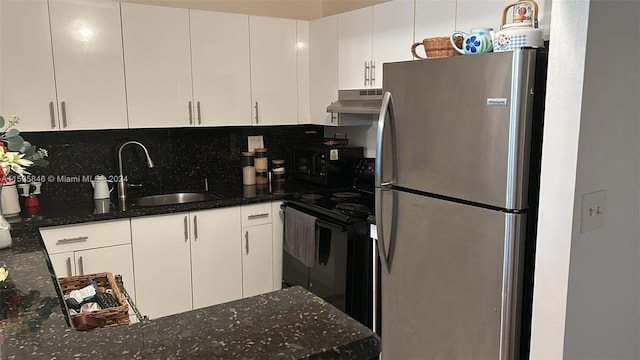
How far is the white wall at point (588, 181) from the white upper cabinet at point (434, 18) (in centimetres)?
93

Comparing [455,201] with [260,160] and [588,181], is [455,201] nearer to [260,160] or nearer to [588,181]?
[588,181]

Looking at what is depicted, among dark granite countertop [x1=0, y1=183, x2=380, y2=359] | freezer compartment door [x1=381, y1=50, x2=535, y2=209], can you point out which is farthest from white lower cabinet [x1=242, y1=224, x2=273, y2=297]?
dark granite countertop [x1=0, y1=183, x2=380, y2=359]

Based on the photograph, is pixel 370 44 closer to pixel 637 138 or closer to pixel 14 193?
pixel 637 138

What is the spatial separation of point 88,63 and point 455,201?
7.05ft

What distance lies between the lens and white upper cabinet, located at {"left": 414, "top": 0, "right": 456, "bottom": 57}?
2.45 meters

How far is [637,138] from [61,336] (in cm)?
184

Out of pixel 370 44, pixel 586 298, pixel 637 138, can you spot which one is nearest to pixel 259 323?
pixel 586 298

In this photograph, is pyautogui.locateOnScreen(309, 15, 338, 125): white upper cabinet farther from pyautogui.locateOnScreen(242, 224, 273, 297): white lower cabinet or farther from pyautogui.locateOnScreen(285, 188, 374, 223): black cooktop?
pyautogui.locateOnScreen(242, 224, 273, 297): white lower cabinet

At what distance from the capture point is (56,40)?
278cm

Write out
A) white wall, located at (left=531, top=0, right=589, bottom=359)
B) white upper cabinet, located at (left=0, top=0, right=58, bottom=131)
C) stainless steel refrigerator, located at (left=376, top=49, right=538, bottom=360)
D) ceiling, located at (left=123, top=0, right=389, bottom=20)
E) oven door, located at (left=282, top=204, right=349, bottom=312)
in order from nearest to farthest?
white wall, located at (left=531, top=0, right=589, bottom=359) → stainless steel refrigerator, located at (left=376, top=49, right=538, bottom=360) → white upper cabinet, located at (left=0, top=0, right=58, bottom=131) → oven door, located at (left=282, top=204, right=349, bottom=312) → ceiling, located at (left=123, top=0, right=389, bottom=20)

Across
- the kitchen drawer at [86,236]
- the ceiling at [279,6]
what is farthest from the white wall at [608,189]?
the kitchen drawer at [86,236]

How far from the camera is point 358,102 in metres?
3.08

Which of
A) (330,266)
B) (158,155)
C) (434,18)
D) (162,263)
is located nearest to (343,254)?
(330,266)

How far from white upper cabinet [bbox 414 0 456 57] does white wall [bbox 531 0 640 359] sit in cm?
93
